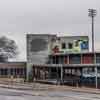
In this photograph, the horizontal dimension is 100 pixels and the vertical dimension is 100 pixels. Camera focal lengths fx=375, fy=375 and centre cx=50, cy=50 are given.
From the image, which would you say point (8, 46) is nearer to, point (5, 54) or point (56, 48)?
point (5, 54)

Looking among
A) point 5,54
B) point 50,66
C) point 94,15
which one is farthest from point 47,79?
point 5,54

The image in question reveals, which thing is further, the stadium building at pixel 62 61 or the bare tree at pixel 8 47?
the bare tree at pixel 8 47

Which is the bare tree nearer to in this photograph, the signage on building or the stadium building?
the signage on building

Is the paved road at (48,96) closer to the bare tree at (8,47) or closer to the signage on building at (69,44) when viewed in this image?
the signage on building at (69,44)

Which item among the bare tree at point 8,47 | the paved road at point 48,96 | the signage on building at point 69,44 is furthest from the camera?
the bare tree at point 8,47

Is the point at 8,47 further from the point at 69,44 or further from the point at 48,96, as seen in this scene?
the point at 48,96

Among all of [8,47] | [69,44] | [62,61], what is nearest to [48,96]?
[62,61]

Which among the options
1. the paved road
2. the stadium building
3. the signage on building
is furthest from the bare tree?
the paved road

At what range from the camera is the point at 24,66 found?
265 feet

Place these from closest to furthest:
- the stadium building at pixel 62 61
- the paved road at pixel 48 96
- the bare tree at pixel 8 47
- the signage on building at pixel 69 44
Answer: the paved road at pixel 48 96, the stadium building at pixel 62 61, the signage on building at pixel 69 44, the bare tree at pixel 8 47

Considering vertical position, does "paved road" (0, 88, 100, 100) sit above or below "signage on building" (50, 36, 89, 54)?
below

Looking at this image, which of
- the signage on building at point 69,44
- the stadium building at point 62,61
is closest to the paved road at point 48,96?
the stadium building at point 62,61

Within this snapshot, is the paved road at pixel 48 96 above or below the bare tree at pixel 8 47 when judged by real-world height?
below

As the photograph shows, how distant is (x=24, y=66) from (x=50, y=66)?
12400 mm
